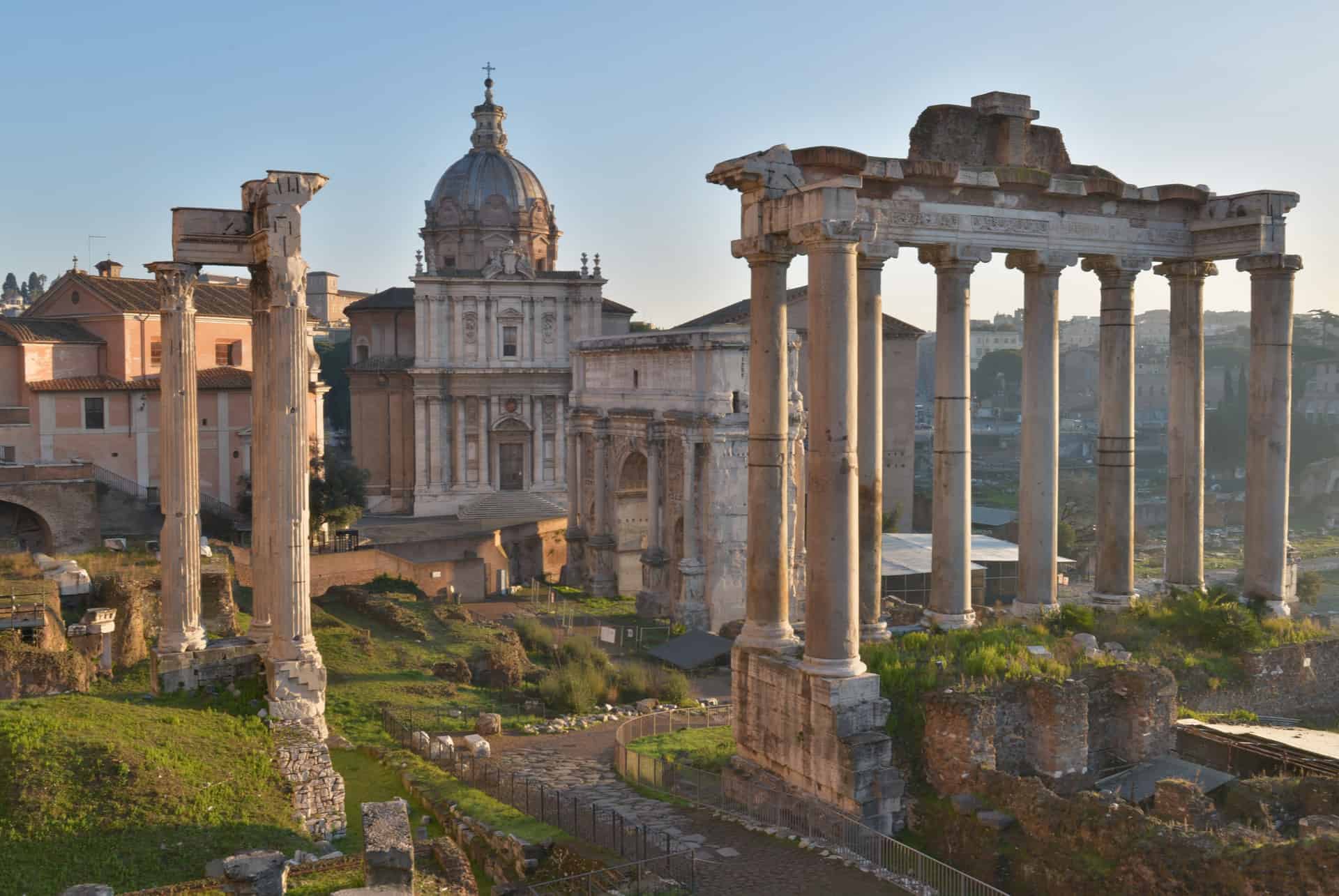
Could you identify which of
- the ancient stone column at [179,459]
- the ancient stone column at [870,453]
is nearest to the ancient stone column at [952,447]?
the ancient stone column at [870,453]

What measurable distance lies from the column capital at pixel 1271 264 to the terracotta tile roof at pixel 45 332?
107ft

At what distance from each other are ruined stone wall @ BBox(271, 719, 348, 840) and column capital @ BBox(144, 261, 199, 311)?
21.2ft

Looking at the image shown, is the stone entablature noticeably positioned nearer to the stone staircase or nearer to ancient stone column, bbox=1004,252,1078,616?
the stone staircase

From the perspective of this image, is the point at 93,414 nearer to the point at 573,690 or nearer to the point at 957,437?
the point at 573,690

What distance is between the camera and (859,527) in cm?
1748

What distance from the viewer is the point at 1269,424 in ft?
66.9

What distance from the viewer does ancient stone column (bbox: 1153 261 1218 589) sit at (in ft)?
67.5

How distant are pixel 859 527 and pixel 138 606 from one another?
13.2m

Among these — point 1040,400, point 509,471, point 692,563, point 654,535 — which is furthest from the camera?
point 509,471

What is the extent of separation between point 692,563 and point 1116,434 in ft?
63.2

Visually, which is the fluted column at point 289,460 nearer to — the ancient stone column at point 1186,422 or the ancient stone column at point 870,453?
the ancient stone column at point 870,453

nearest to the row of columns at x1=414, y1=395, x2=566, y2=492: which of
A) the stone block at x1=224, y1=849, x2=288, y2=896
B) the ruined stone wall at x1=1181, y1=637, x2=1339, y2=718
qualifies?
the ruined stone wall at x1=1181, y1=637, x2=1339, y2=718

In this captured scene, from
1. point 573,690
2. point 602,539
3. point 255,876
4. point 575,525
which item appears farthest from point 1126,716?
point 575,525

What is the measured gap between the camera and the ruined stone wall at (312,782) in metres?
14.9
